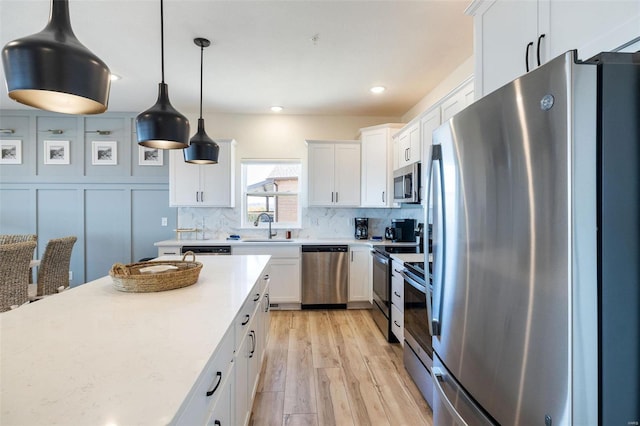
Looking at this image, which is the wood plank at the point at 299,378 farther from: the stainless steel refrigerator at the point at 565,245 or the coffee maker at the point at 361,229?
the coffee maker at the point at 361,229

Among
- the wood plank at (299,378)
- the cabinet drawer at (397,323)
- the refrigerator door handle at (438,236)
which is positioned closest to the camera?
the refrigerator door handle at (438,236)

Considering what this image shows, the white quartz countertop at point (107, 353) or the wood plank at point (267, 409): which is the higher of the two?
the white quartz countertop at point (107, 353)

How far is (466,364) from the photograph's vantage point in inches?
44.6

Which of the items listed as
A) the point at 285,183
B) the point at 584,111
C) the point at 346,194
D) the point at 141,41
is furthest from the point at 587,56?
the point at 285,183

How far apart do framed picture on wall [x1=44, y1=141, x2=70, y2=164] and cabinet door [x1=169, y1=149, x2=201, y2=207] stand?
5.33 feet

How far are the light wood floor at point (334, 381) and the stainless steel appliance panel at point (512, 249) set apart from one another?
39.0 inches

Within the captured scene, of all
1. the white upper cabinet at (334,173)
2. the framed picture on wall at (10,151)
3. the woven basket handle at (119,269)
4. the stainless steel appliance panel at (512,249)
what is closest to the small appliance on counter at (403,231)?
the white upper cabinet at (334,173)

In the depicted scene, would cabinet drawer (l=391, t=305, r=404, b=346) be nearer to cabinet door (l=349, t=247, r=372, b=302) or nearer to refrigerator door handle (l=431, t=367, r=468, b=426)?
cabinet door (l=349, t=247, r=372, b=302)

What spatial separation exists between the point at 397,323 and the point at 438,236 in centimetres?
168

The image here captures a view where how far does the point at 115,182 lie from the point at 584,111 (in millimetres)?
5094

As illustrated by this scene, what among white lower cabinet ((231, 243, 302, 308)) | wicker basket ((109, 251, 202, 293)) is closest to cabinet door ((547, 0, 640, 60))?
wicker basket ((109, 251, 202, 293))

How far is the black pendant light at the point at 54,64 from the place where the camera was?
83 centimetres

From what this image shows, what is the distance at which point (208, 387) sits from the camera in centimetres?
90

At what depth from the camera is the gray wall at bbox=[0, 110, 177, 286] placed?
4215 mm
